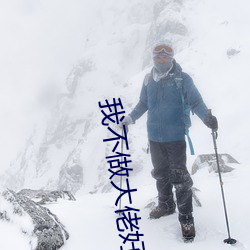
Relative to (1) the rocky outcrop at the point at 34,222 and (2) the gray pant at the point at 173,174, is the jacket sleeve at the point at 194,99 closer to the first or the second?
(2) the gray pant at the point at 173,174

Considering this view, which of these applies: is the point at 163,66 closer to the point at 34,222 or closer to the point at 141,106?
the point at 141,106

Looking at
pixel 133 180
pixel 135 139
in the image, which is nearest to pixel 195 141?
pixel 133 180

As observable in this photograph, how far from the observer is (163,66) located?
5973mm

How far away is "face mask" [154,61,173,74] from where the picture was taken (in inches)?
234

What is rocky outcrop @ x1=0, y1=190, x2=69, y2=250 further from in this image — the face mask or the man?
the face mask

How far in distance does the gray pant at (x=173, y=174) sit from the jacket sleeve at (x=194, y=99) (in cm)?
57

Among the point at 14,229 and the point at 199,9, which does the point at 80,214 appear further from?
the point at 199,9

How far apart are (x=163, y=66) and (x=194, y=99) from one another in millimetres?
729

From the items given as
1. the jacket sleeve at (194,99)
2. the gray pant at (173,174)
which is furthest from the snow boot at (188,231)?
the jacket sleeve at (194,99)

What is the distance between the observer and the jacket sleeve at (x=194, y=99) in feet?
18.5

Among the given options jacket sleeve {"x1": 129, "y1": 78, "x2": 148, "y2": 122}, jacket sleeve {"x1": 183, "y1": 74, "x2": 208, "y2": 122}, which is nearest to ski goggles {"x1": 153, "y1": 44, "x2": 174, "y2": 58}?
jacket sleeve {"x1": 183, "y1": 74, "x2": 208, "y2": 122}

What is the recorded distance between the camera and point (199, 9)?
129000 millimetres

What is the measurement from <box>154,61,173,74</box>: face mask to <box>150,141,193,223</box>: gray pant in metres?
1.14

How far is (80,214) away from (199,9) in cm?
13152
